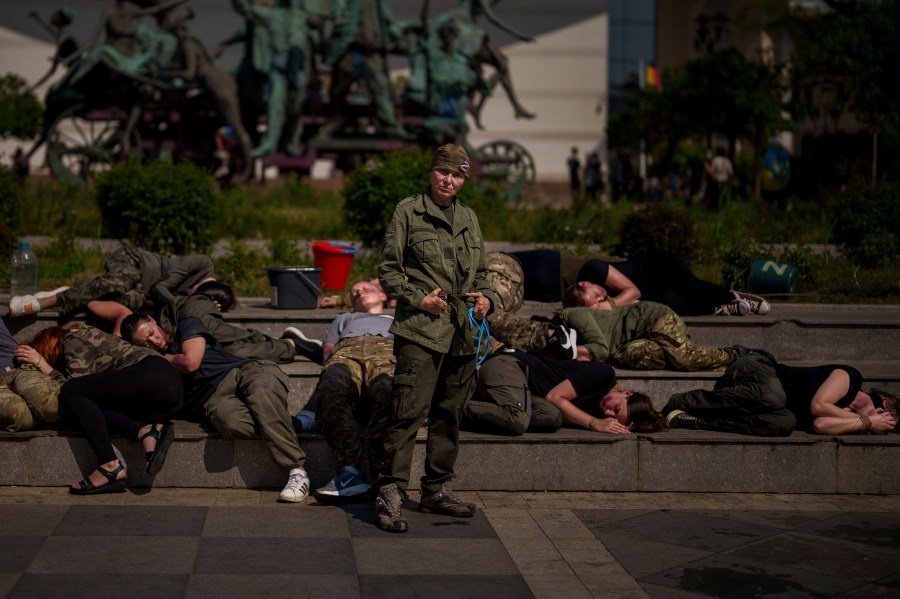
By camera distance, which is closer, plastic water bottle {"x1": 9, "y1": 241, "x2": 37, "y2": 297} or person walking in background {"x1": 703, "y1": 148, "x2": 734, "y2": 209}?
plastic water bottle {"x1": 9, "y1": 241, "x2": 37, "y2": 297}

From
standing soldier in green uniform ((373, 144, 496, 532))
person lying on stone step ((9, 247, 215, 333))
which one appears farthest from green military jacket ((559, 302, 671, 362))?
person lying on stone step ((9, 247, 215, 333))

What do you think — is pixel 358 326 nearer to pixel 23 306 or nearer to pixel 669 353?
pixel 669 353

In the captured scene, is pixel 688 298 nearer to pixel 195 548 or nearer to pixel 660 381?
pixel 660 381

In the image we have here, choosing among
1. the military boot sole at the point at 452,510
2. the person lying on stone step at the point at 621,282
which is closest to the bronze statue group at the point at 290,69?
the person lying on stone step at the point at 621,282

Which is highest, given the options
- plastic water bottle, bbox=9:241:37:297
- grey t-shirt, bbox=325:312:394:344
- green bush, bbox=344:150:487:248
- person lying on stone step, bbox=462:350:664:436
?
green bush, bbox=344:150:487:248

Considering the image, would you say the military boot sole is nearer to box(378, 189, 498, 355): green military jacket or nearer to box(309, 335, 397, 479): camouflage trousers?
box(309, 335, 397, 479): camouflage trousers

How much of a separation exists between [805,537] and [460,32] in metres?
17.1

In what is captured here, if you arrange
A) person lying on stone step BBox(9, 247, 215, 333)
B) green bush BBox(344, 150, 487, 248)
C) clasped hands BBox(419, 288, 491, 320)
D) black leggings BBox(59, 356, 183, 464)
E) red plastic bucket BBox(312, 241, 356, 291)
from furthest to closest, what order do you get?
1. green bush BBox(344, 150, 487, 248)
2. red plastic bucket BBox(312, 241, 356, 291)
3. person lying on stone step BBox(9, 247, 215, 333)
4. black leggings BBox(59, 356, 183, 464)
5. clasped hands BBox(419, 288, 491, 320)

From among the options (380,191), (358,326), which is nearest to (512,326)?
(358,326)

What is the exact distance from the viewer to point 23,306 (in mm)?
8312

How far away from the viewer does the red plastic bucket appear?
10477 millimetres

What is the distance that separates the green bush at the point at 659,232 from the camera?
37.5ft

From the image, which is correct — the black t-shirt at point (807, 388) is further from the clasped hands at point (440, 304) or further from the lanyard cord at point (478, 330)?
the clasped hands at point (440, 304)

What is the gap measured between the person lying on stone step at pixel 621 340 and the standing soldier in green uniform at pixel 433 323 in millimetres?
1711
